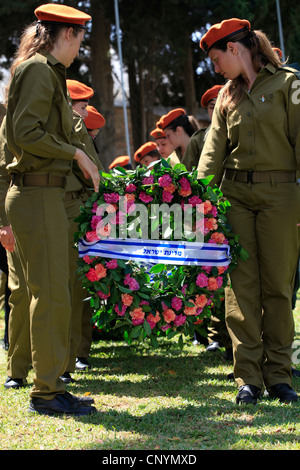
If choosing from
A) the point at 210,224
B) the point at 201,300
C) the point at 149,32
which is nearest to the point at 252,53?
the point at 210,224

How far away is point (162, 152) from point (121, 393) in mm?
3426

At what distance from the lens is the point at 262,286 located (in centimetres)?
406

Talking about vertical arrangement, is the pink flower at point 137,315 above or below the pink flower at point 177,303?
below

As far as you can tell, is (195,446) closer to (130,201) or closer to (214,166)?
(130,201)

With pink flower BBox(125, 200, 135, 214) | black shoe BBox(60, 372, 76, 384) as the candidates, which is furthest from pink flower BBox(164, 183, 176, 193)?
black shoe BBox(60, 372, 76, 384)

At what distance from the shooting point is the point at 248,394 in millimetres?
3844

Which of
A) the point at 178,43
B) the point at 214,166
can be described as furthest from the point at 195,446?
the point at 178,43

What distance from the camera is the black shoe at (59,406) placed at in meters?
3.61

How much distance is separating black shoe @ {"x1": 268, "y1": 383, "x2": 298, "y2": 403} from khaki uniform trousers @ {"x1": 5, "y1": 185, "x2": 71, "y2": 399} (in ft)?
4.37

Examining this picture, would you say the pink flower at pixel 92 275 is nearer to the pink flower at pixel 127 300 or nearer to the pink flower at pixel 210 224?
the pink flower at pixel 127 300

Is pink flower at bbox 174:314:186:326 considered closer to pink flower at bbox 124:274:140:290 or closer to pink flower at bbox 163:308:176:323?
pink flower at bbox 163:308:176:323

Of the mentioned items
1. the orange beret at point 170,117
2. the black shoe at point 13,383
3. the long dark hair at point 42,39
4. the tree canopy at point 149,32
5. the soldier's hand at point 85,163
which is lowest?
the black shoe at point 13,383

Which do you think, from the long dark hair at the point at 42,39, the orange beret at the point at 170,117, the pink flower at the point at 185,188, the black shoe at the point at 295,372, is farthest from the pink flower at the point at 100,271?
the orange beret at the point at 170,117

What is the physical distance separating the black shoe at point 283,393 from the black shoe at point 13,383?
1707 mm
